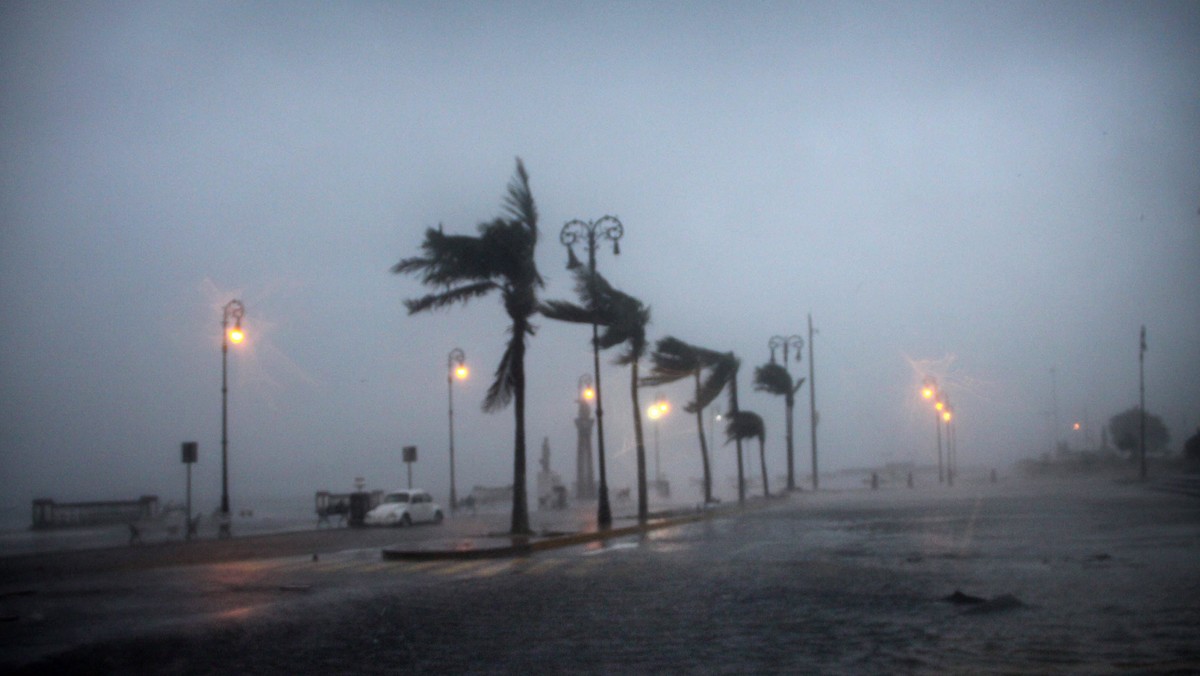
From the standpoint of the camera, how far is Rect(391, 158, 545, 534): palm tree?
945 inches

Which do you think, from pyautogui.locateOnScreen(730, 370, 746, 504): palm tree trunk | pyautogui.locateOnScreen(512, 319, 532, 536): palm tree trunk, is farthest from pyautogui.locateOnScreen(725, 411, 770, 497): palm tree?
pyautogui.locateOnScreen(512, 319, 532, 536): palm tree trunk

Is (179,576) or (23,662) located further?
(179,576)

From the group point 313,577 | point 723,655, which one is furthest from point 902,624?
point 313,577

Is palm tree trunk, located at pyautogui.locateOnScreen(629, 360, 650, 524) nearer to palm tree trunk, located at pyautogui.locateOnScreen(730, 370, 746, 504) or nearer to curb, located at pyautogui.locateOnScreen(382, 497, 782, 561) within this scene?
curb, located at pyautogui.locateOnScreen(382, 497, 782, 561)

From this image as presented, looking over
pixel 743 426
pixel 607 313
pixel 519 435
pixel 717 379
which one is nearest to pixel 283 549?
pixel 519 435

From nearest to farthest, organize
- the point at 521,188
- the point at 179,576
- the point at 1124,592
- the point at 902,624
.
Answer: the point at 902,624 → the point at 1124,592 → the point at 179,576 → the point at 521,188

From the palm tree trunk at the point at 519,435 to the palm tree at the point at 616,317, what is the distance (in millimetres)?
2049

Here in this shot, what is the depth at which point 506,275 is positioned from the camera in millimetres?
24734

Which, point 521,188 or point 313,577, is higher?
point 521,188

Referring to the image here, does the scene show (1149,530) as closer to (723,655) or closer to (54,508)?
(723,655)

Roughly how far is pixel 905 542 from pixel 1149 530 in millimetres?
5363

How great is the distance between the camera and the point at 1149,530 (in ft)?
66.4

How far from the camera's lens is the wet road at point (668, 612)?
26.6ft

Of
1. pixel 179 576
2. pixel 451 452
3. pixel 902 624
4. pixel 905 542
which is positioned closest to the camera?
pixel 902 624
